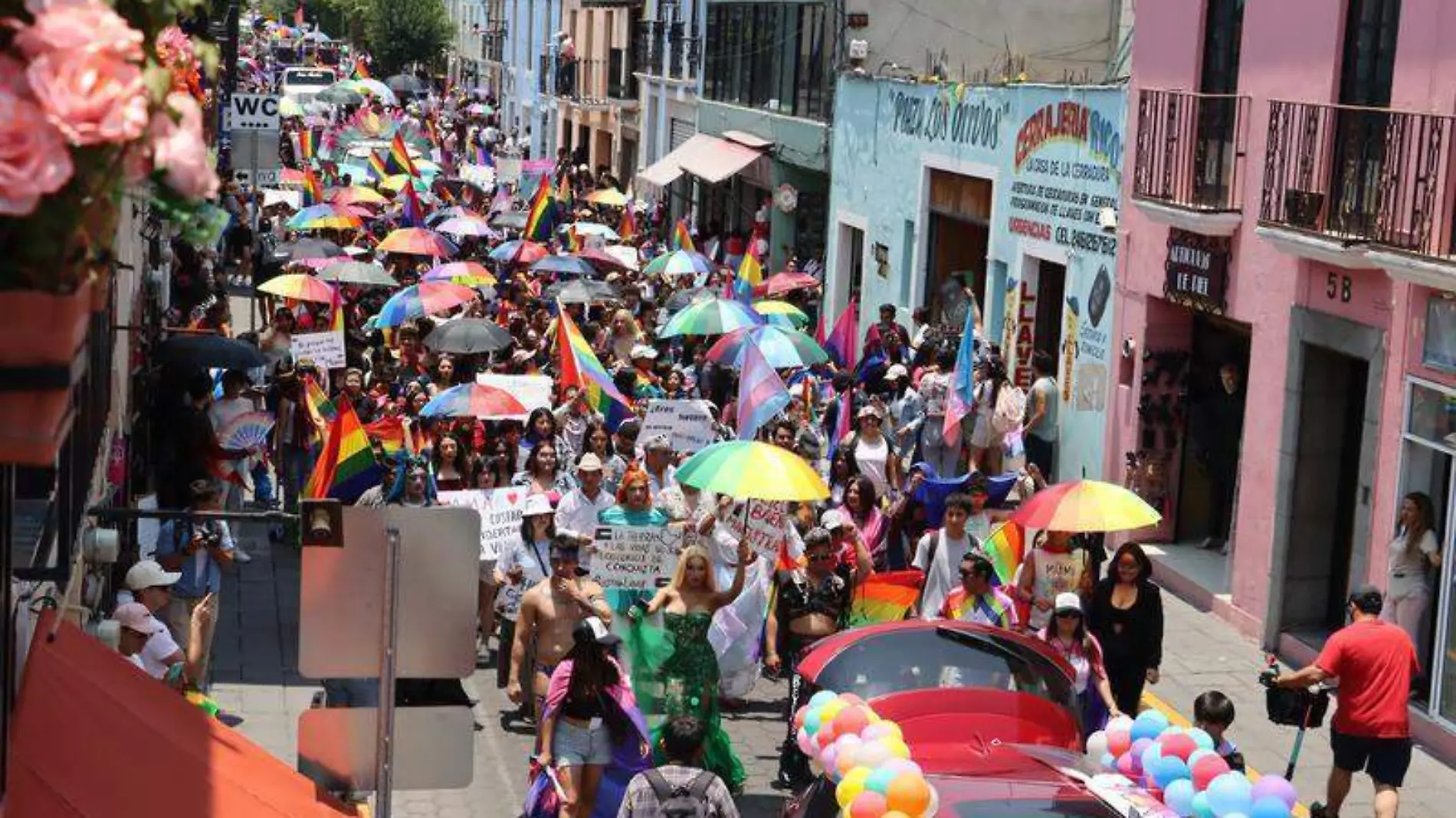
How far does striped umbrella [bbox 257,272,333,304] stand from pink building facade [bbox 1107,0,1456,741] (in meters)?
8.84

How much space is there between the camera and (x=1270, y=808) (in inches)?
327

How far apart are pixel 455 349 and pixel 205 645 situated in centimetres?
1019

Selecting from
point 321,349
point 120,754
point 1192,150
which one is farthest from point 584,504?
point 120,754

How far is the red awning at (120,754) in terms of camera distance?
5844mm

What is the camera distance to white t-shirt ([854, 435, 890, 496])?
17.8 m

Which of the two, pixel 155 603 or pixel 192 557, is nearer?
pixel 155 603

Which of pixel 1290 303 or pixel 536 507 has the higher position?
pixel 1290 303

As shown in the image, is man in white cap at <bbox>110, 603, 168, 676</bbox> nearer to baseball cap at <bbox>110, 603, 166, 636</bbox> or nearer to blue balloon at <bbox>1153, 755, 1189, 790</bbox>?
baseball cap at <bbox>110, 603, 166, 636</bbox>

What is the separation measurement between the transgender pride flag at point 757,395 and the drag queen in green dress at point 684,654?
16.5ft

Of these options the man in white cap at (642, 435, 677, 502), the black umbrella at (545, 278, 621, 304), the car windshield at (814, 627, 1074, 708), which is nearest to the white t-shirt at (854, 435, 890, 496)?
the man in white cap at (642, 435, 677, 502)

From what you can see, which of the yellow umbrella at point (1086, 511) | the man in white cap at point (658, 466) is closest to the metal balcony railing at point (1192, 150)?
the man in white cap at point (658, 466)

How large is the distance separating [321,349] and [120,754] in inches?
566

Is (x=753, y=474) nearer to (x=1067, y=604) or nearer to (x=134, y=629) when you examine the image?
(x=1067, y=604)

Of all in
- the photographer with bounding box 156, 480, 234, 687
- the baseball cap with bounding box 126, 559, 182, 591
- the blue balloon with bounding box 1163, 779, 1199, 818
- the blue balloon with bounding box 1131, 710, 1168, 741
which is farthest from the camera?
the photographer with bounding box 156, 480, 234, 687
